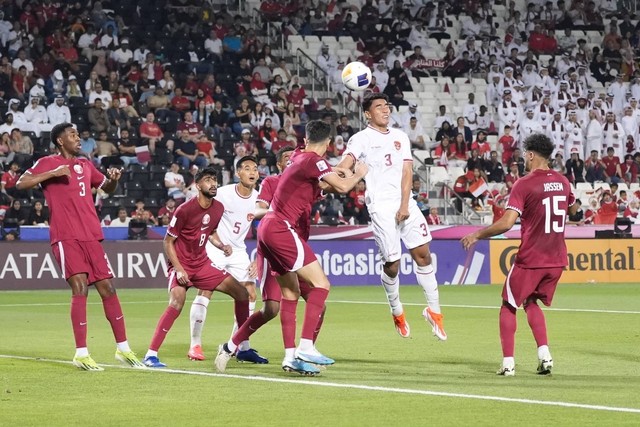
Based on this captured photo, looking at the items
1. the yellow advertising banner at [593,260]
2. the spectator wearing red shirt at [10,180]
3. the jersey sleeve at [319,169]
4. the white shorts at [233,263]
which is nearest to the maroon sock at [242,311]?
the white shorts at [233,263]

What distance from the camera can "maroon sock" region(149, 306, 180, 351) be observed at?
12.3 metres

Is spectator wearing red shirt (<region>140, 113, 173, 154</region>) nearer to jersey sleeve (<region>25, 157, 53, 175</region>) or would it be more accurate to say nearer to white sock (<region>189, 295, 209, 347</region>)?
white sock (<region>189, 295, 209, 347</region>)

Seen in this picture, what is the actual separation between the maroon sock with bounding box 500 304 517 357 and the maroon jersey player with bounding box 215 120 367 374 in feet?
5.45

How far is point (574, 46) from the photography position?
137 feet

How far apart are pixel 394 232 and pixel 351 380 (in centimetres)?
364

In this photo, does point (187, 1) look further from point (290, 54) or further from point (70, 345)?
point (70, 345)

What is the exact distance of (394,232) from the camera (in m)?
14.3

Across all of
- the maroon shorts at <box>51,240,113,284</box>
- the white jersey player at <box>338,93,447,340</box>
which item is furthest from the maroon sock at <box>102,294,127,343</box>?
the white jersey player at <box>338,93,447,340</box>

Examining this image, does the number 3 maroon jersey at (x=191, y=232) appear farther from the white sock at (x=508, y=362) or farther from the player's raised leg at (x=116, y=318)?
the white sock at (x=508, y=362)

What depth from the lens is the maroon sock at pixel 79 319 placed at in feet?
38.8

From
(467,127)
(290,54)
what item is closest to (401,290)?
(467,127)

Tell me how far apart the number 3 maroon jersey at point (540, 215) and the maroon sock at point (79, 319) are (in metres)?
4.17

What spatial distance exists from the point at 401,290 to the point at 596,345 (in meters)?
12.8

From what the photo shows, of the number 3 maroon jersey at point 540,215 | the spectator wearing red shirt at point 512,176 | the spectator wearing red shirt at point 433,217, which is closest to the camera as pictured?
Answer: the number 3 maroon jersey at point 540,215
